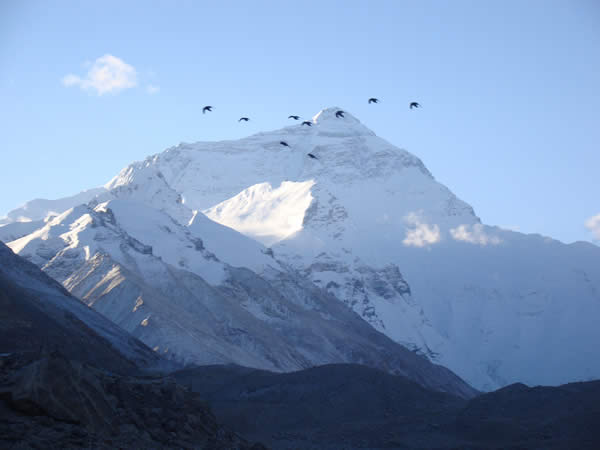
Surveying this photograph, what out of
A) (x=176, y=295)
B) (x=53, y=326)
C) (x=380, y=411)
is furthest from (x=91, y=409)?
(x=176, y=295)

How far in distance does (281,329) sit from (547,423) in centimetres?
10293

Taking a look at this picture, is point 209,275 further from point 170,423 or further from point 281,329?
point 170,423

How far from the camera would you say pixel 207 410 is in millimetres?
52875

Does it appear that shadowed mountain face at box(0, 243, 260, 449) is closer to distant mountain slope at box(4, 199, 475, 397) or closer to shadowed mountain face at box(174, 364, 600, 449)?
shadowed mountain face at box(174, 364, 600, 449)

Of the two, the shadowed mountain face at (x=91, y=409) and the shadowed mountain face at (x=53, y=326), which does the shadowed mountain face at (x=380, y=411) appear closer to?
the shadowed mountain face at (x=53, y=326)

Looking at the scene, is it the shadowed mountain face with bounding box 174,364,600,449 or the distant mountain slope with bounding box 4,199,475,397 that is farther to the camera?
the distant mountain slope with bounding box 4,199,475,397

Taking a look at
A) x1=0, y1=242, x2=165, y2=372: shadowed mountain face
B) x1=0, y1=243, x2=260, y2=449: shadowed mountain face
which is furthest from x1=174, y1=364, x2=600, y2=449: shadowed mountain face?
x1=0, y1=243, x2=260, y2=449: shadowed mountain face

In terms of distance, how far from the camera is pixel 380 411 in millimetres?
93438

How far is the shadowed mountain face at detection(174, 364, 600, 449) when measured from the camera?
78.8 meters

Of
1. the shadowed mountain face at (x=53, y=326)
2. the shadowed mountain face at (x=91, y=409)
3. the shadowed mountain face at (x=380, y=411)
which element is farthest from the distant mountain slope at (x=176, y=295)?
the shadowed mountain face at (x=91, y=409)

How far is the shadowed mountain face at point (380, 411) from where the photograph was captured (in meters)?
78.8

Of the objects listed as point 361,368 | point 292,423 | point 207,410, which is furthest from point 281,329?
point 207,410

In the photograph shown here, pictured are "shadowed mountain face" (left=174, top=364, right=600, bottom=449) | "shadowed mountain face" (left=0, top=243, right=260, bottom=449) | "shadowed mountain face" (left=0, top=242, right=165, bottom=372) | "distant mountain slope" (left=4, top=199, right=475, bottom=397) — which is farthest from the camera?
"distant mountain slope" (left=4, top=199, right=475, bottom=397)

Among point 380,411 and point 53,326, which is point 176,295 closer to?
point 53,326
